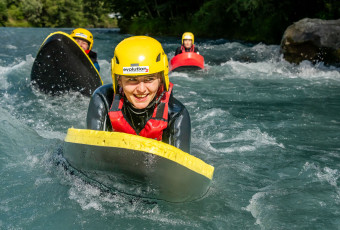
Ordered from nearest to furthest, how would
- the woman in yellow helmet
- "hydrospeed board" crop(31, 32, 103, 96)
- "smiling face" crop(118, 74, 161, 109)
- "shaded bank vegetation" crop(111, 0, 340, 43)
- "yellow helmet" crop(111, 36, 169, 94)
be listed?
"yellow helmet" crop(111, 36, 169, 94), "smiling face" crop(118, 74, 161, 109), "hydrospeed board" crop(31, 32, 103, 96), the woman in yellow helmet, "shaded bank vegetation" crop(111, 0, 340, 43)

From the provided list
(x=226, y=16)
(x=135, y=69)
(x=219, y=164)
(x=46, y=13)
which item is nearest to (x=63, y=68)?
(x=219, y=164)

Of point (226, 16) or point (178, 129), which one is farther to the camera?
point (226, 16)

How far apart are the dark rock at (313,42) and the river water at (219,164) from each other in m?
2.46

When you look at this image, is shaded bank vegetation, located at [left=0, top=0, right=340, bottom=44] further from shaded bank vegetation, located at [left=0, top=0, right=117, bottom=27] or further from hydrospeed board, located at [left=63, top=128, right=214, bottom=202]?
shaded bank vegetation, located at [left=0, top=0, right=117, bottom=27]

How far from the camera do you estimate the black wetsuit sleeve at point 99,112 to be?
9.52 ft

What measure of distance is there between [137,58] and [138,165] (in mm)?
776

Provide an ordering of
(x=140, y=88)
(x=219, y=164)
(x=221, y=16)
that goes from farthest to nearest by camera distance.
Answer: (x=221, y=16)
(x=219, y=164)
(x=140, y=88)

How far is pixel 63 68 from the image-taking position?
6.46m

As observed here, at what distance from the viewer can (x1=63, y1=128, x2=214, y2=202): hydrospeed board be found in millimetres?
2244

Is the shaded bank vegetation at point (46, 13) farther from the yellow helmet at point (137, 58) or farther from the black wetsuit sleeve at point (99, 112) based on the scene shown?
the yellow helmet at point (137, 58)

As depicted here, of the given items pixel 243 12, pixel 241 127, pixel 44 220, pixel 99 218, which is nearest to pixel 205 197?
pixel 99 218

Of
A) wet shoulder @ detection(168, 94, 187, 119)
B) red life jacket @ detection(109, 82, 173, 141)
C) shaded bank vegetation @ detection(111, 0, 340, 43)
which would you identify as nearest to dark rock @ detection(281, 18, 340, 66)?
shaded bank vegetation @ detection(111, 0, 340, 43)

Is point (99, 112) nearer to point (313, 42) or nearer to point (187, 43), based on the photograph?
point (187, 43)

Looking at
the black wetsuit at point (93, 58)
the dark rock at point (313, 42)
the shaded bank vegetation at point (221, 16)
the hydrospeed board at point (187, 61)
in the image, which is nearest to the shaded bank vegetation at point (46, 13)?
the shaded bank vegetation at point (221, 16)
